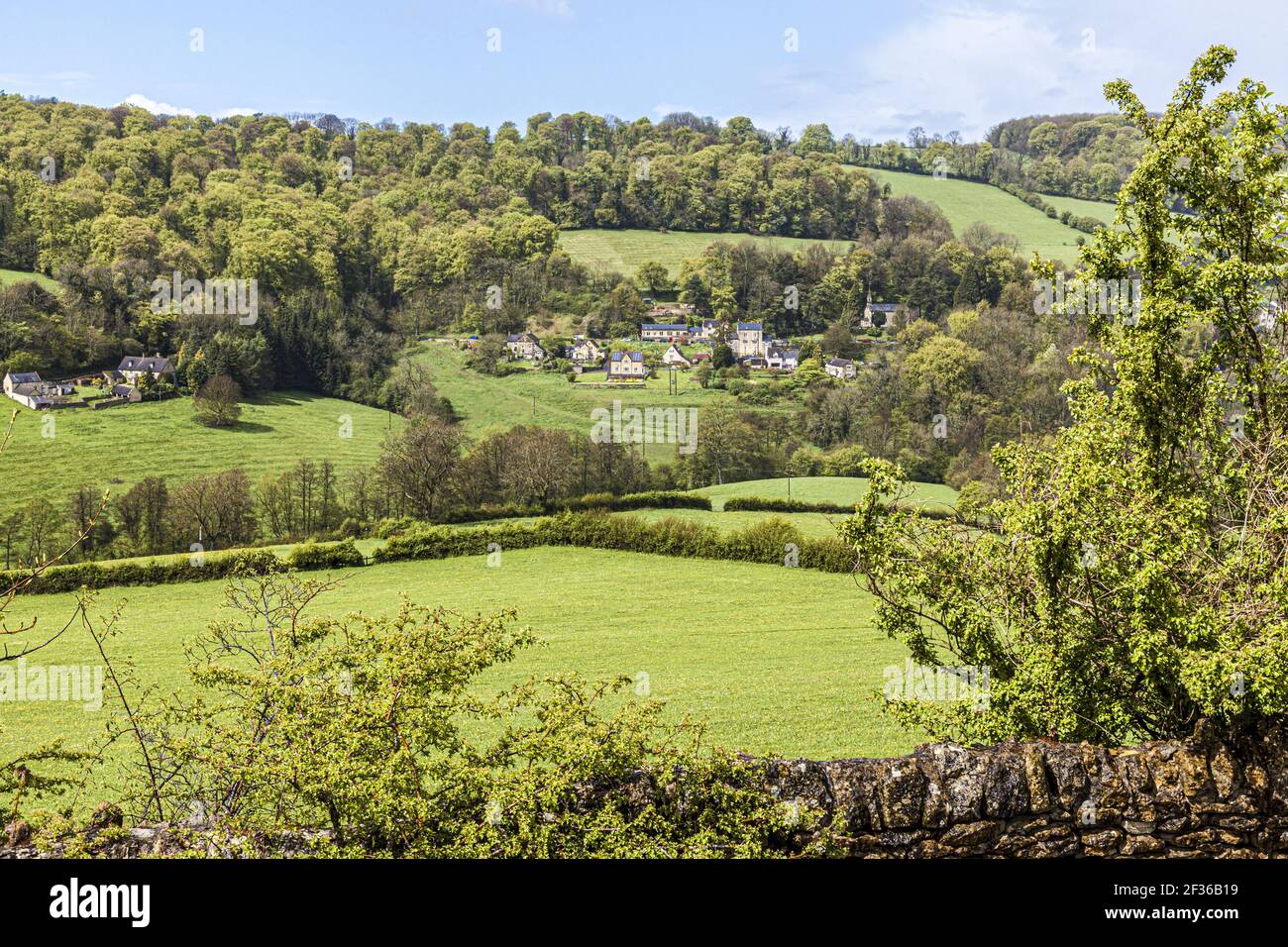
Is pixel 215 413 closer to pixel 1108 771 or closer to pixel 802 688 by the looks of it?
pixel 802 688

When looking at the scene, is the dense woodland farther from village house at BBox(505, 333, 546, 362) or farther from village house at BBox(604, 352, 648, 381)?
village house at BBox(604, 352, 648, 381)

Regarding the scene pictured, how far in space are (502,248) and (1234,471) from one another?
113519 millimetres

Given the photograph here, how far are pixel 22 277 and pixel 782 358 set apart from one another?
72.5 m

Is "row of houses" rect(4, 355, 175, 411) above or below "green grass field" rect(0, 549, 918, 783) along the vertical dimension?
above

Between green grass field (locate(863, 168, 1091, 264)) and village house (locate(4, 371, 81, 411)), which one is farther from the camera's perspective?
green grass field (locate(863, 168, 1091, 264))

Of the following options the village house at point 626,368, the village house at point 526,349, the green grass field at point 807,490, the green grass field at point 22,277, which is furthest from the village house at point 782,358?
the green grass field at point 22,277

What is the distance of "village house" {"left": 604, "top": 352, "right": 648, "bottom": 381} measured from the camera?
85.9 meters

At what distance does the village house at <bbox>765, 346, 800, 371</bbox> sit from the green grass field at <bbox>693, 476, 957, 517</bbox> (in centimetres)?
3054

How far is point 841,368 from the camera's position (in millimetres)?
87312

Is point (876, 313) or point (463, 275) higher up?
point (463, 275)

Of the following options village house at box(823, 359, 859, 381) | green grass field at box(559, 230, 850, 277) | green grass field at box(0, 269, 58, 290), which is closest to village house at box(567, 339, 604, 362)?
village house at box(823, 359, 859, 381)

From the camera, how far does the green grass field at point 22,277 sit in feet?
291

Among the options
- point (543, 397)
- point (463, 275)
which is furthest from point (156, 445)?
point (463, 275)

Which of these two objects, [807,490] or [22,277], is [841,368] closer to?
[807,490]
